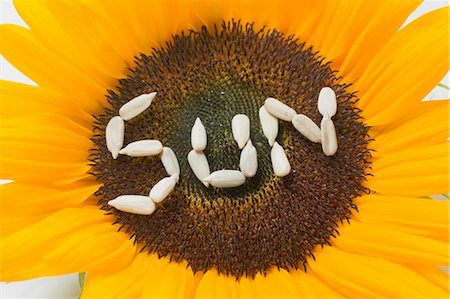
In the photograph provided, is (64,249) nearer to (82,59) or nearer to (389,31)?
(82,59)

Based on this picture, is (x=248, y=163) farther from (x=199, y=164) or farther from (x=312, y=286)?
(x=312, y=286)

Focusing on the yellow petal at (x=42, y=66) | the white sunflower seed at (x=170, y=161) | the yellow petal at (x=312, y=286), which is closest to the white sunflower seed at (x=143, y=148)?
the white sunflower seed at (x=170, y=161)

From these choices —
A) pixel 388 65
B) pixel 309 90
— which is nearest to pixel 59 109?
pixel 309 90

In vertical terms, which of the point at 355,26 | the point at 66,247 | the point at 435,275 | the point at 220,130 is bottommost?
the point at 435,275

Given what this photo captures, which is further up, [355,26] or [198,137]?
[355,26]

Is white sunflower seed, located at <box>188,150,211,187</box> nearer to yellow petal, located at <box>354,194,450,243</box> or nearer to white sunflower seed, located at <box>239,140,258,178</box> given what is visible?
white sunflower seed, located at <box>239,140,258,178</box>

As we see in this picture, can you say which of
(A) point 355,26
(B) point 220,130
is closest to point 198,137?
(B) point 220,130

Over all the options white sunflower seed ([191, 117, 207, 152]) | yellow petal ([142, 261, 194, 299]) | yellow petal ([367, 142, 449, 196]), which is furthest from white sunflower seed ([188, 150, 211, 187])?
yellow petal ([367, 142, 449, 196])
